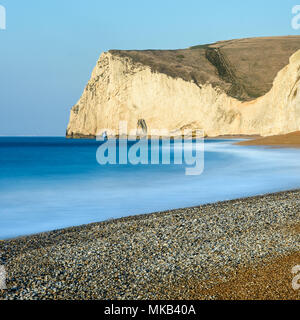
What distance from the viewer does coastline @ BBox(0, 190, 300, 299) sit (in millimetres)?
4354

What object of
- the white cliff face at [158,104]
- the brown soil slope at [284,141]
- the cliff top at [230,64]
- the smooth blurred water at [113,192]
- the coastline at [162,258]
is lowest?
the smooth blurred water at [113,192]


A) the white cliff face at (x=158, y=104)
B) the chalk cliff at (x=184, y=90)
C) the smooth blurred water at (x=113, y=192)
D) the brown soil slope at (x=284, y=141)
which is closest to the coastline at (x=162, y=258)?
the smooth blurred water at (x=113, y=192)

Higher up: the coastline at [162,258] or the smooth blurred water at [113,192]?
the coastline at [162,258]

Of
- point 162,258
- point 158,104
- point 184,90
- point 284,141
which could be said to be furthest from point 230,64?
point 162,258

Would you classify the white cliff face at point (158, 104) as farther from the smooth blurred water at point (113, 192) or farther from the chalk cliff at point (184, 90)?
the smooth blurred water at point (113, 192)

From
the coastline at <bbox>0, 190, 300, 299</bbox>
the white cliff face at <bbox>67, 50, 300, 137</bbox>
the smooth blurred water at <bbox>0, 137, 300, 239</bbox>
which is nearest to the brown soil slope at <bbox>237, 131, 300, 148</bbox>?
the white cliff face at <bbox>67, 50, 300, 137</bbox>

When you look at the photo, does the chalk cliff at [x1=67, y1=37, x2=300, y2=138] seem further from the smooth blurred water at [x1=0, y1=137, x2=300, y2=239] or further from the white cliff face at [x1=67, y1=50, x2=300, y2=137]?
the smooth blurred water at [x1=0, y1=137, x2=300, y2=239]

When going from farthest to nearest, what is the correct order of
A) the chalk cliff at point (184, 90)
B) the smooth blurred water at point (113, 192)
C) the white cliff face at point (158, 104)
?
1. the chalk cliff at point (184, 90)
2. the white cliff face at point (158, 104)
3. the smooth blurred water at point (113, 192)

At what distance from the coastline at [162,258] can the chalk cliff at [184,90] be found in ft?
143

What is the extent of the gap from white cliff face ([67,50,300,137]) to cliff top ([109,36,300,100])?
1639mm

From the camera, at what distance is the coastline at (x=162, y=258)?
4.35 metres

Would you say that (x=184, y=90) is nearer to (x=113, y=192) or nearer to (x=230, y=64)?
(x=230, y=64)

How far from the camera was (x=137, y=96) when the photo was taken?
216ft

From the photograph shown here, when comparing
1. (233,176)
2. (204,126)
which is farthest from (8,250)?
(204,126)
